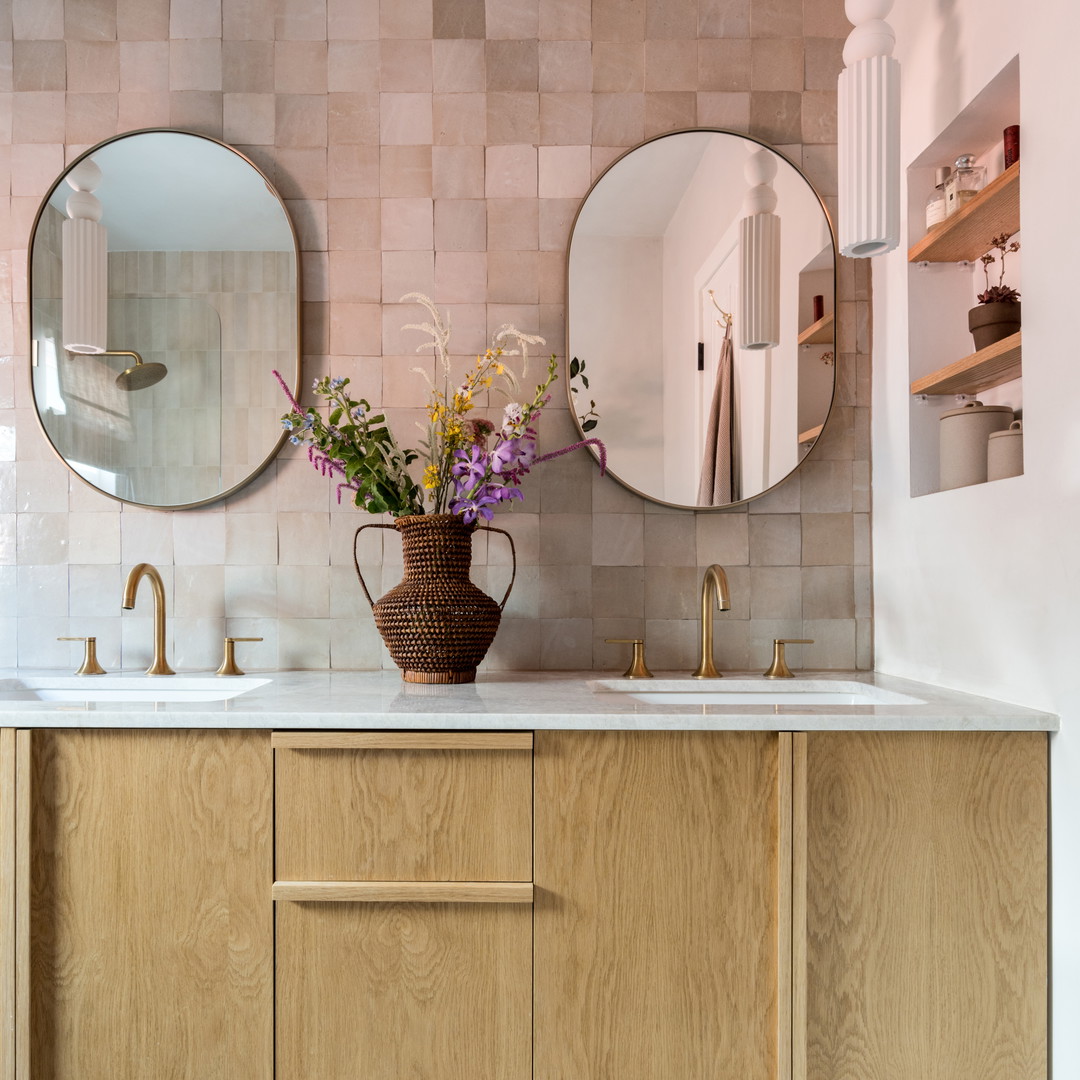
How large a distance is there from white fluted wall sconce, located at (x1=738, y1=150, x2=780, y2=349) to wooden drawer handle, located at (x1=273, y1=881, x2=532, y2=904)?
4.09 ft

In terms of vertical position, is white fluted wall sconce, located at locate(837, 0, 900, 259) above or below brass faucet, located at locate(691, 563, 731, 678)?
above

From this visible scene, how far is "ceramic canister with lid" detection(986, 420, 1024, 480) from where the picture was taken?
1.56m

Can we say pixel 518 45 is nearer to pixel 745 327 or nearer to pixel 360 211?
pixel 360 211

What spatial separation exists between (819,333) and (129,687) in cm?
167

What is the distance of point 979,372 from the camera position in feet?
5.53

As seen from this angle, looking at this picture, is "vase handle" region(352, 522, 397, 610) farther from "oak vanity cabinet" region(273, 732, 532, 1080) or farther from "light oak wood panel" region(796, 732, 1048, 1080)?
"light oak wood panel" region(796, 732, 1048, 1080)

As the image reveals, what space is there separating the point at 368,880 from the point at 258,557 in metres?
0.89

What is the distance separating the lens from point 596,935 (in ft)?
4.68

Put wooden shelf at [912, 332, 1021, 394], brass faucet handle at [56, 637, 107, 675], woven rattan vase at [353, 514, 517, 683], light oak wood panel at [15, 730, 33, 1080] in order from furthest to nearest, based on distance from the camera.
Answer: brass faucet handle at [56, 637, 107, 675] → woven rattan vase at [353, 514, 517, 683] → wooden shelf at [912, 332, 1021, 394] → light oak wood panel at [15, 730, 33, 1080]

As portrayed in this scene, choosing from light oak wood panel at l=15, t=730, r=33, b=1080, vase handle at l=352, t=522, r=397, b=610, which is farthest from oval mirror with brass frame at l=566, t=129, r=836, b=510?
light oak wood panel at l=15, t=730, r=33, b=1080

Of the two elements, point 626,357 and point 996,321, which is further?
point 626,357

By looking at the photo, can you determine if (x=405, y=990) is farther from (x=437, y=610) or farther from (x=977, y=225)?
(x=977, y=225)

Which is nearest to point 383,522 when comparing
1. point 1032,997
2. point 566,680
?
point 566,680

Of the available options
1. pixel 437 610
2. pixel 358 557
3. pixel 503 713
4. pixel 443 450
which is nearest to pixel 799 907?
pixel 503 713
